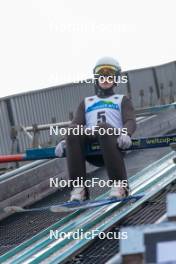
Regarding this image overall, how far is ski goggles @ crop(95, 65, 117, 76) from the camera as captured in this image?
A: 604 cm

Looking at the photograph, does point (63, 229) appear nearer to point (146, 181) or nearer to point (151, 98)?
point (146, 181)

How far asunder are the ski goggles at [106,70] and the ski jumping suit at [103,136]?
19cm

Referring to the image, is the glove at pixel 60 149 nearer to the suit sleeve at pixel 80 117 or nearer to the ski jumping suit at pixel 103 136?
the ski jumping suit at pixel 103 136

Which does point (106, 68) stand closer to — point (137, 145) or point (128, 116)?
point (128, 116)

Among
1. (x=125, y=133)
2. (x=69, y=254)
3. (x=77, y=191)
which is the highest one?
(x=125, y=133)

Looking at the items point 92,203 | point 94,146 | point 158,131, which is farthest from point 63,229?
point 158,131

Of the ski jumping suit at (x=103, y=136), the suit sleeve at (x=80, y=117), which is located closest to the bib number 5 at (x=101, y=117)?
the ski jumping suit at (x=103, y=136)

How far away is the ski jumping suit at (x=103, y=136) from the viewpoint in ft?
18.1

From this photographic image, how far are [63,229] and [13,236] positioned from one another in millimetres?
1066

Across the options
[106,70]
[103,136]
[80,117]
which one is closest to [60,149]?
[80,117]

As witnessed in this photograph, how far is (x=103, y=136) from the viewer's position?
5.45m

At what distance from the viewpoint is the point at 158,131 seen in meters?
12.5

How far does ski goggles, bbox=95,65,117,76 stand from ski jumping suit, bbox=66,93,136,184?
193mm

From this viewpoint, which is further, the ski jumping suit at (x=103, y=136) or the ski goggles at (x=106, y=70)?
the ski goggles at (x=106, y=70)
